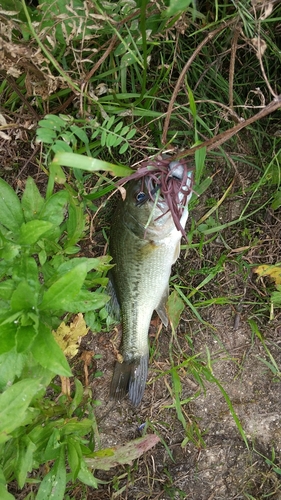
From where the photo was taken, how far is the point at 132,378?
287 cm

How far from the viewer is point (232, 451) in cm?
306

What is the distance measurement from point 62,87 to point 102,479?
2.56 m

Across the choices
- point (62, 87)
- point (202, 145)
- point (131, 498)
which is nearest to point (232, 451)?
point (131, 498)

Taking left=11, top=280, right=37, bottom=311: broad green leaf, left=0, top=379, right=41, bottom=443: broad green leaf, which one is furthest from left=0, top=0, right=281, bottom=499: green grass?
left=0, top=379, right=41, bottom=443: broad green leaf

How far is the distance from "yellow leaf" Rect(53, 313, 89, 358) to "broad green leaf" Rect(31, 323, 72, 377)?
29.9 inches

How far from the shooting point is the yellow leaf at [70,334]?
2.46 meters

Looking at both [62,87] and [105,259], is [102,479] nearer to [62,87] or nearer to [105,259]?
[105,259]

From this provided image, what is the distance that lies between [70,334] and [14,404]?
83 cm

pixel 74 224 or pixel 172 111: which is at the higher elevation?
pixel 172 111

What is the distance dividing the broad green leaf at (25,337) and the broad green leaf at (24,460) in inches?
23.0

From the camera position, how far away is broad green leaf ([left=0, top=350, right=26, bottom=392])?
1739 millimetres

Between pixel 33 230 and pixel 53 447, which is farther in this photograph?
pixel 53 447

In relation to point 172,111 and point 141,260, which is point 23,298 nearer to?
point 141,260

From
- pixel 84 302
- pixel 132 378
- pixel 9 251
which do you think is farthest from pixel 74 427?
pixel 9 251
